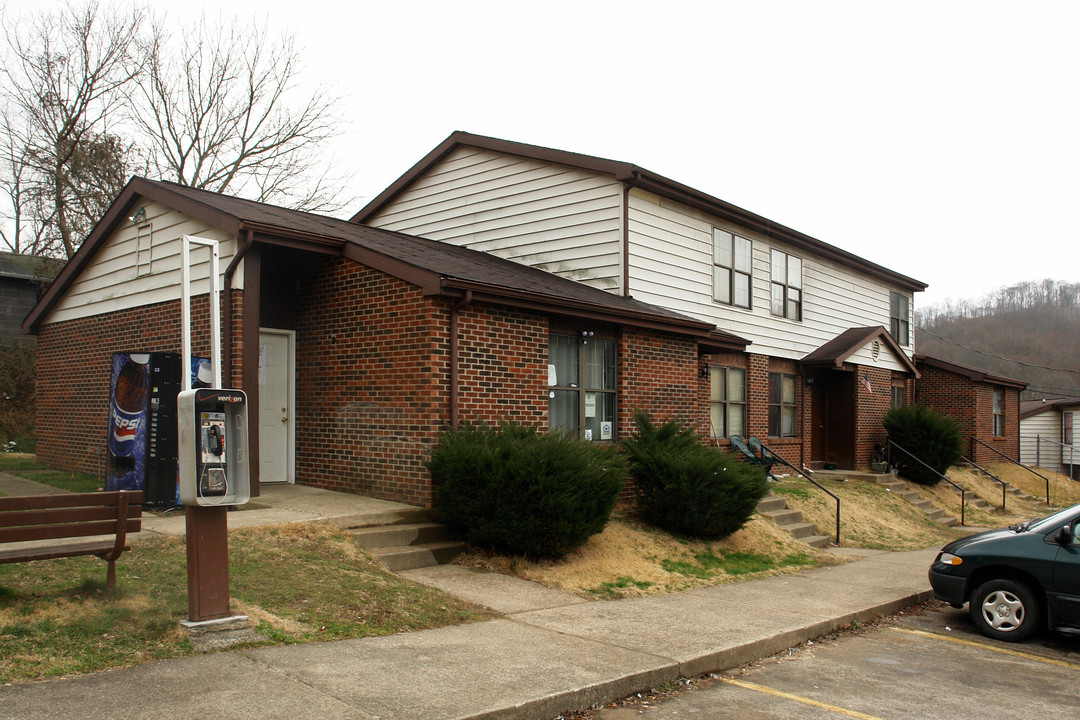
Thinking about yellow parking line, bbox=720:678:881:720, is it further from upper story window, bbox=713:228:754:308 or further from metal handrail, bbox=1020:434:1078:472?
metal handrail, bbox=1020:434:1078:472

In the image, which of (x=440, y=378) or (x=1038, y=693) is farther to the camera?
(x=440, y=378)

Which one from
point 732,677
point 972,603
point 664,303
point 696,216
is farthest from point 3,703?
point 696,216

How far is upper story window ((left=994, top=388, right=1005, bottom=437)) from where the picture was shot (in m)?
28.0

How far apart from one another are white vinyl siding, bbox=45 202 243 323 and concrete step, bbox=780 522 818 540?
9063 millimetres

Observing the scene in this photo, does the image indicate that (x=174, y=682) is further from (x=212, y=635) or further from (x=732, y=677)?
(x=732, y=677)

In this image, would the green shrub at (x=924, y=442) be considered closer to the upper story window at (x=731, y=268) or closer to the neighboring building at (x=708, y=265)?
the neighboring building at (x=708, y=265)

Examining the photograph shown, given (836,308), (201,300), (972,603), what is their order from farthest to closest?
(836,308) → (201,300) → (972,603)

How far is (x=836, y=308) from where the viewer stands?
2219cm

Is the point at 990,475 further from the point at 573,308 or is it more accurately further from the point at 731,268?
the point at 573,308

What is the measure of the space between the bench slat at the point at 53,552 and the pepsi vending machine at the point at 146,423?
349 cm

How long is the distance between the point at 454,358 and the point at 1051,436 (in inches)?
1400

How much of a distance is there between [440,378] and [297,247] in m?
2.63

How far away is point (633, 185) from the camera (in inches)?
589

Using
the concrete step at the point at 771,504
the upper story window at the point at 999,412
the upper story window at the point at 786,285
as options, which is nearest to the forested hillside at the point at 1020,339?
the upper story window at the point at 999,412
